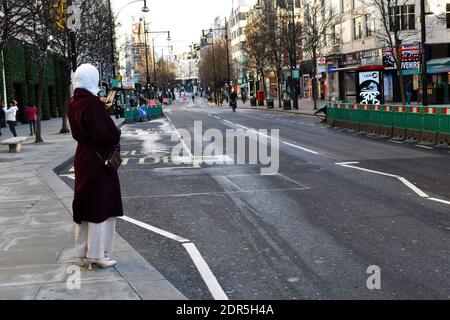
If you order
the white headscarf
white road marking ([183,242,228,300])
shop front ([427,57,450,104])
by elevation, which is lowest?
white road marking ([183,242,228,300])

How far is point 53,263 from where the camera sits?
20.2 feet

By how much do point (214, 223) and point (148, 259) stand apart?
1.88 meters

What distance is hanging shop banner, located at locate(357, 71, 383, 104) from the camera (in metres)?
30.5

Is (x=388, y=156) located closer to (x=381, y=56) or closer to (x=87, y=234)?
(x=87, y=234)

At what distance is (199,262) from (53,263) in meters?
1.49

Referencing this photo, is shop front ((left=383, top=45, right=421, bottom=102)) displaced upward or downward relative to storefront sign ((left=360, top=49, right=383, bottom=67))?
downward

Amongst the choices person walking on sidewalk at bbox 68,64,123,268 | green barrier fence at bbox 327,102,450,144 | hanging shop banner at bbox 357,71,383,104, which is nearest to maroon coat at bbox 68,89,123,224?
person walking on sidewalk at bbox 68,64,123,268

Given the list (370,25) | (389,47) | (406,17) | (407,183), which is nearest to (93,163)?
(407,183)

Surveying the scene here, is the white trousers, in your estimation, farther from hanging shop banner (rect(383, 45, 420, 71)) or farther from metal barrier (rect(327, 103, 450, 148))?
hanging shop banner (rect(383, 45, 420, 71))

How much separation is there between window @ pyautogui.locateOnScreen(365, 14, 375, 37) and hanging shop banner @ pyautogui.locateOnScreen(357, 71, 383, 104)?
20.8m

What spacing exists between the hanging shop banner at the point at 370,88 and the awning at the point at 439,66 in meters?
12.9

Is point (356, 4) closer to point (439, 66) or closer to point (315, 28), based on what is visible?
point (315, 28)

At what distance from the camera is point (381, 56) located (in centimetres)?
4931
